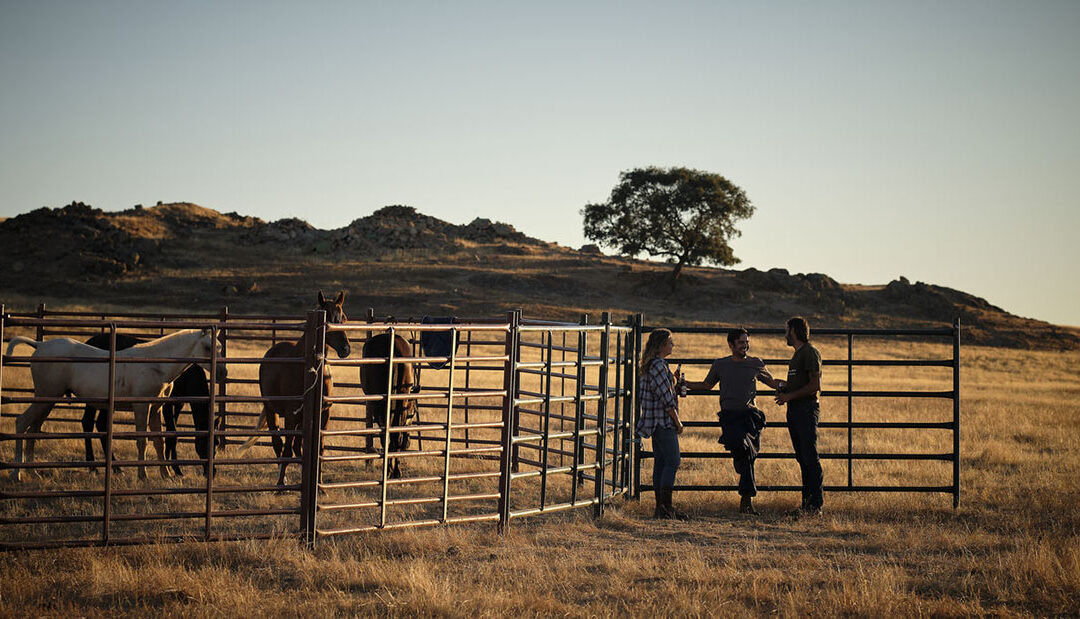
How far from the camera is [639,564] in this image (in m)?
6.98

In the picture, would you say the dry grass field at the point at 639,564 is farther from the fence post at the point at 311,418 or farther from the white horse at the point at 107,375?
the white horse at the point at 107,375

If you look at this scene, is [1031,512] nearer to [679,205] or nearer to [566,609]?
[566,609]

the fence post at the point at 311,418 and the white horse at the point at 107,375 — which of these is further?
the white horse at the point at 107,375

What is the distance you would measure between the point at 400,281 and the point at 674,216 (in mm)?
19504

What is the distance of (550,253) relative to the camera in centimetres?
7238

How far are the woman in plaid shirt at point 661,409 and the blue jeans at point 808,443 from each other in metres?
1.29

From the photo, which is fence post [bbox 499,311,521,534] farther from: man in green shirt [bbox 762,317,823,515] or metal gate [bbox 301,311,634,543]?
man in green shirt [bbox 762,317,823,515]

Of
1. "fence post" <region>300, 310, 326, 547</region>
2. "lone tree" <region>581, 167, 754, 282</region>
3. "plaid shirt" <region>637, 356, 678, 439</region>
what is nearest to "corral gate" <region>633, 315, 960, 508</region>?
"plaid shirt" <region>637, 356, 678, 439</region>

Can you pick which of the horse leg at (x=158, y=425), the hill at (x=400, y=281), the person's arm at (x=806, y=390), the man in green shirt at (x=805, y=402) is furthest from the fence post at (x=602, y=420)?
the hill at (x=400, y=281)

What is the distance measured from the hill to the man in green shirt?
3335 cm

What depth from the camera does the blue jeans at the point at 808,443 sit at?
30.2 feet

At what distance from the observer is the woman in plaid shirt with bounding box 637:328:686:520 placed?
8.77m

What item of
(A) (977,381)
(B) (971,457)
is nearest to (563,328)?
(B) (971,457)

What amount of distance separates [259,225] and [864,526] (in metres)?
69.3
